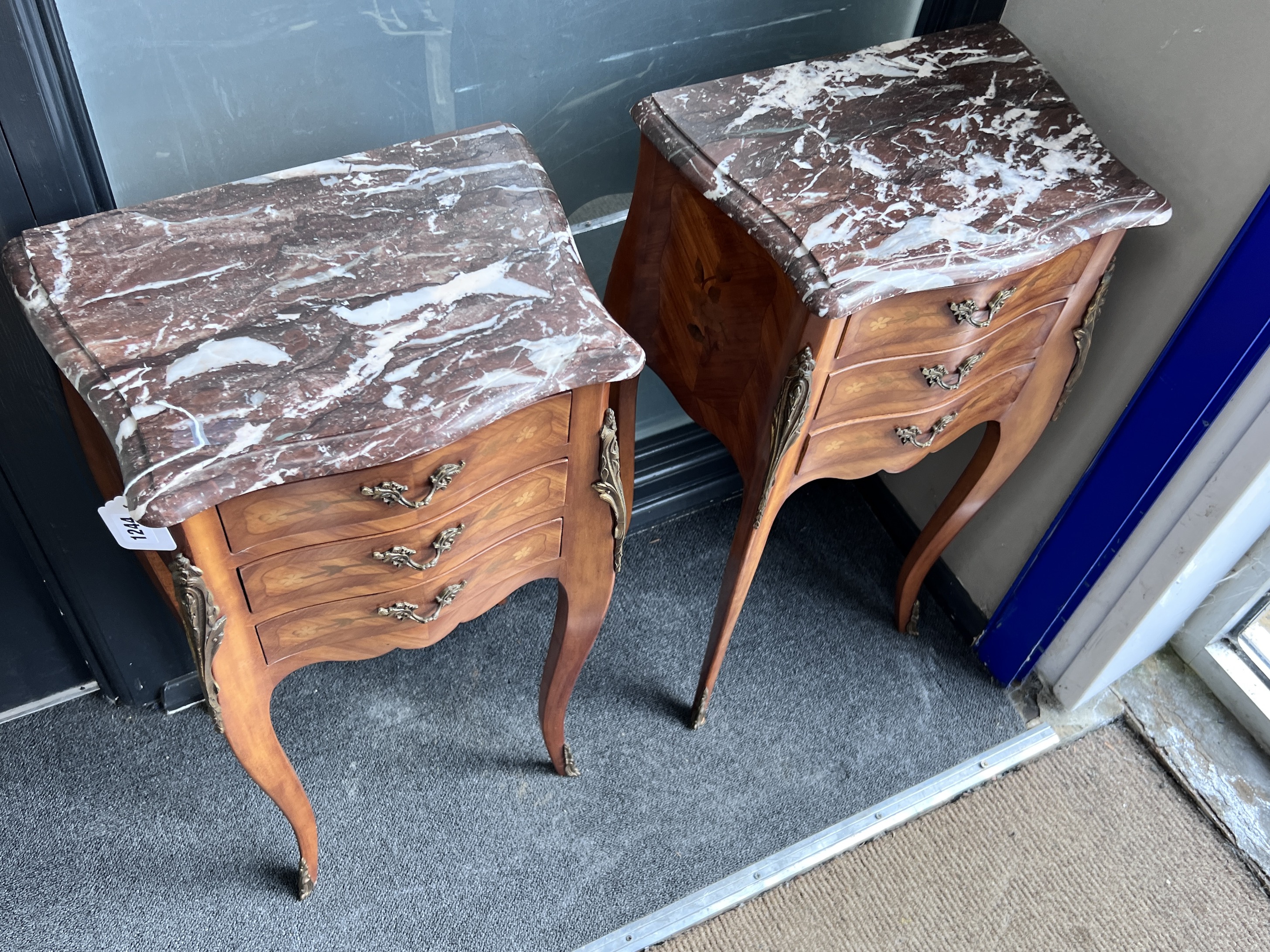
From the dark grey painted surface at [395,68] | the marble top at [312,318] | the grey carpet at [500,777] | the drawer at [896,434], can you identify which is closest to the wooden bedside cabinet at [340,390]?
the marble top at [312,318]

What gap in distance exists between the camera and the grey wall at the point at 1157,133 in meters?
0.99

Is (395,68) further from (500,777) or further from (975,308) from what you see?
(500,777)

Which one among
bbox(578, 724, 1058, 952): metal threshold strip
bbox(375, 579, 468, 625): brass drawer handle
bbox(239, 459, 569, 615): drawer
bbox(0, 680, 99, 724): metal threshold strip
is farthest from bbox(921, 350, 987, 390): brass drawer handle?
bbox(0, 680, 99, 724): metal threshold strip

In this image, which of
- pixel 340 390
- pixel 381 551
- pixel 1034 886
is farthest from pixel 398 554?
pixel 1034 886

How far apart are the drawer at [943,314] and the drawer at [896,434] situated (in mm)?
95

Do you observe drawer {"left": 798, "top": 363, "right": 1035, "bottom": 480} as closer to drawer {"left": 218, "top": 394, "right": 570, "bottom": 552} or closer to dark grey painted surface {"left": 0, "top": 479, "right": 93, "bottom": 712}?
drawer {"left": 218, "top": 394, "right": 570, "bottom": 552}

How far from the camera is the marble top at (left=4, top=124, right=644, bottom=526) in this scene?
0.72 m

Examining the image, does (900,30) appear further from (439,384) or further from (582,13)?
(439,384)

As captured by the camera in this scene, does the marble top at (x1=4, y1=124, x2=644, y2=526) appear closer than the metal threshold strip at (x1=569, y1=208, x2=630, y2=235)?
Yes

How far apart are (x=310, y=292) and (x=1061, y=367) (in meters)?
0.81

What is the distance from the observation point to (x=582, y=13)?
1.08 meters

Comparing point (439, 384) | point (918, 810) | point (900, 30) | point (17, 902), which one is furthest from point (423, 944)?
point (900, 30)

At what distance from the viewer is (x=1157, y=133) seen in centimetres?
107

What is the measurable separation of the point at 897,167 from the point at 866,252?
0.49 ft
